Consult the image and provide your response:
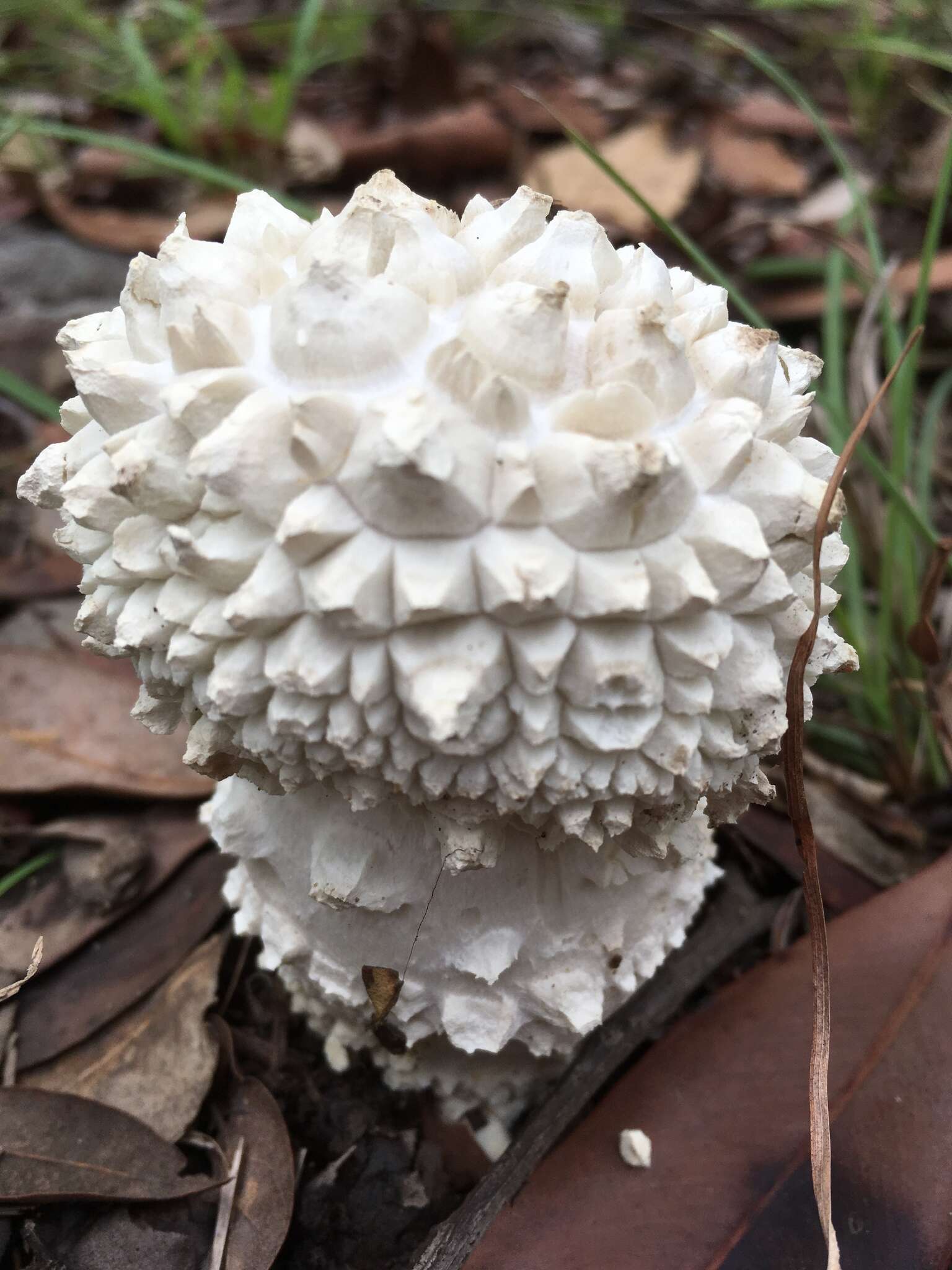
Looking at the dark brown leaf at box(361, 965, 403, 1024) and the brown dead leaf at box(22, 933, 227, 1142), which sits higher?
the dark brown leaf at box(361, 965, 403, 1024)

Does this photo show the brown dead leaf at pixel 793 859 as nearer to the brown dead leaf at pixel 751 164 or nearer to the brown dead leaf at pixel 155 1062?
the brown dead leaf at pixel 155 1062

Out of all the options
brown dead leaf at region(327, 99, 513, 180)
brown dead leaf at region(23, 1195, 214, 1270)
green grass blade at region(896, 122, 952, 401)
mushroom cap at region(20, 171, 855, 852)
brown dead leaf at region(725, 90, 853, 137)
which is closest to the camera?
mushroom cap at region(20, 171, 855, 852)

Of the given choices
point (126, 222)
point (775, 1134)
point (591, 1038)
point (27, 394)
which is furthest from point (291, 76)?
point (775, 1134)

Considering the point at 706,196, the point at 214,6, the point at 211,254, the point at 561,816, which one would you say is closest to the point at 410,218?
the point at 211,254

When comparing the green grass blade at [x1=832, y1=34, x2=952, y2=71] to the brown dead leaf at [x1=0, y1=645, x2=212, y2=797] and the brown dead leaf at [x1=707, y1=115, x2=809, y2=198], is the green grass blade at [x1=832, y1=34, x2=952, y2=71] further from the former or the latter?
the brown dead leaf at [x1=0, y1=645, x2=212, y2=797]

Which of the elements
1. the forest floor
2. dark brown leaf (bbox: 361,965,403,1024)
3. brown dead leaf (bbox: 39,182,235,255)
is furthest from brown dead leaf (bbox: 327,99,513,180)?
dark brown leaf (bbox: 361,965,403,1024)

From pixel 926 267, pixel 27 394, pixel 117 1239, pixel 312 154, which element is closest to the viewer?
pixel 117 1239

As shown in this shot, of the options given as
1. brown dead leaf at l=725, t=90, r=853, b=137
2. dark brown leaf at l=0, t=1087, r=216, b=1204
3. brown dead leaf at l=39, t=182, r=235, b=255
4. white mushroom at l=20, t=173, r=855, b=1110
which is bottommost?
dark brown leaf at l=0, t=1087, r=216, b=1204

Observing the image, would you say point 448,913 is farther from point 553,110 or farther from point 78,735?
point 553,110
